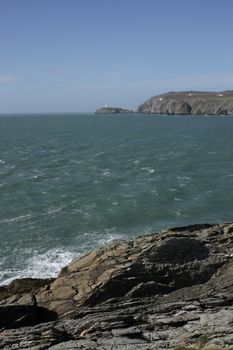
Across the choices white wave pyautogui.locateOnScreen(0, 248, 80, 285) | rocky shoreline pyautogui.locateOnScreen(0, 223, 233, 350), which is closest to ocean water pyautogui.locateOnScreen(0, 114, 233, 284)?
white wave pyautogui.locateOnScreen(0, 248, 80, 285)

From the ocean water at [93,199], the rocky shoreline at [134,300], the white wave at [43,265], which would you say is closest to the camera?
the rocky shoreline at [134,300]

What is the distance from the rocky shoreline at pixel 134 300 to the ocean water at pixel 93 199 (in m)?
12.1

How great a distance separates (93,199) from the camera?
229 feet

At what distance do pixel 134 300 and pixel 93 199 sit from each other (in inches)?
1664

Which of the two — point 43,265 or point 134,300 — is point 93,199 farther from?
point 134,300

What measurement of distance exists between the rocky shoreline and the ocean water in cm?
1212

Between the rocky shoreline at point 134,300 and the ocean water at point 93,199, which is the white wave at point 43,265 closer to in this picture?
the ocean water at point 93,199

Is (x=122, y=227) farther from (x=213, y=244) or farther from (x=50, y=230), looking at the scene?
(x=213, y=244)

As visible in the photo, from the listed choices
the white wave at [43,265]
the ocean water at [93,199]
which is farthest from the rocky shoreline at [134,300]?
the ocean water at [93,199]

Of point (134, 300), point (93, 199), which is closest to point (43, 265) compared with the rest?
point (134, 300)

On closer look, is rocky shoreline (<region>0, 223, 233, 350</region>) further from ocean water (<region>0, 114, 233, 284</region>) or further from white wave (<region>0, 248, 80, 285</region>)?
ocean water (<region>0, 114, 233, 284</region>)

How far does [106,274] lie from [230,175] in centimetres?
6071

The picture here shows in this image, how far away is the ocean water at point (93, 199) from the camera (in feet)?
166

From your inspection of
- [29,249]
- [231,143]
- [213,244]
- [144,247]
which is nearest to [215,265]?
[213,244]
